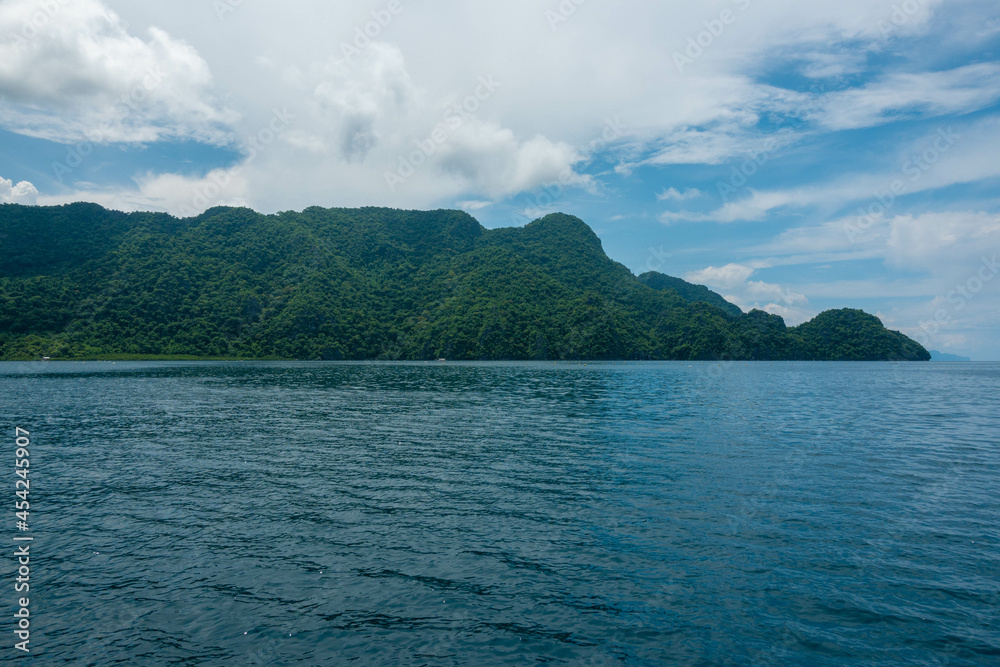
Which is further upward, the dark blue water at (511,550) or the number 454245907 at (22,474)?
the dark blue water at (511,550)

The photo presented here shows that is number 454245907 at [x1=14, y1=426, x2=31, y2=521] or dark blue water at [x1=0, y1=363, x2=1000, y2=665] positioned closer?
dark blue water at [x1=0, y1=363, x2=1000, y2=665]

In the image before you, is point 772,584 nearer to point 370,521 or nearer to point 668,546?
point 668,546

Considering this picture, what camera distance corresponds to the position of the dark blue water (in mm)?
13500

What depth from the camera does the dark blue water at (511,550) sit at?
13.5 meters

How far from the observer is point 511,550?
63.9 ft

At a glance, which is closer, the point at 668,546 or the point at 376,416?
the point at 668,546

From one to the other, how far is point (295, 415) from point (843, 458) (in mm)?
54461

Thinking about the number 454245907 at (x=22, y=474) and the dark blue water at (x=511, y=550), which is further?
the number 454245907 at (x=22, y=474)

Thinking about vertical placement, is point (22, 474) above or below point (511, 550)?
below

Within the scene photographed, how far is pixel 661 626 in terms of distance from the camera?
14281mm

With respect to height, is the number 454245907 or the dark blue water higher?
the dark blue water

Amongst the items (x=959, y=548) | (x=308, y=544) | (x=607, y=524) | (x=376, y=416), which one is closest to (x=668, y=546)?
(x=607, y=524)

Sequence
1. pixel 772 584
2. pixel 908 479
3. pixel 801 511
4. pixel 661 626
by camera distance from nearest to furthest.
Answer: pixel 661 626
pixel 772 584
pixel 801 511
pixel 908 479

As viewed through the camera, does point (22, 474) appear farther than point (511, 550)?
Yes
